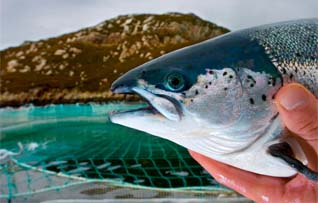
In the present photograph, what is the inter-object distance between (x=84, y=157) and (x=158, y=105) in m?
7.11

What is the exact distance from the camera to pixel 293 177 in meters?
0.71

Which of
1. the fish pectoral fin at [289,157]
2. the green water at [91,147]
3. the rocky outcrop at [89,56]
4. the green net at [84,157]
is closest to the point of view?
the fish pectoral fin at [289,157]

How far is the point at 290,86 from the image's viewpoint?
1.82 feet

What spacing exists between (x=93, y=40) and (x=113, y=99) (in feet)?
14.6

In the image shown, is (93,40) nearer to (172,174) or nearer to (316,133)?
(172,174)

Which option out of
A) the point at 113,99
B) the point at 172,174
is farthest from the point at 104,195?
the point at 113,99

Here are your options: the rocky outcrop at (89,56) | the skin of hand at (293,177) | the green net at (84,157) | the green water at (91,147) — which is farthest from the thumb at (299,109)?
the rocky outcrop at (89,56)

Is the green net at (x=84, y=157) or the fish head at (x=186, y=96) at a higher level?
the fish head at (x=186, y=96)

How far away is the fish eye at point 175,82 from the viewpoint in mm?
565

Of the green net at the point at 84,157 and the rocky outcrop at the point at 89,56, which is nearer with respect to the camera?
the green net at the point at 84,157

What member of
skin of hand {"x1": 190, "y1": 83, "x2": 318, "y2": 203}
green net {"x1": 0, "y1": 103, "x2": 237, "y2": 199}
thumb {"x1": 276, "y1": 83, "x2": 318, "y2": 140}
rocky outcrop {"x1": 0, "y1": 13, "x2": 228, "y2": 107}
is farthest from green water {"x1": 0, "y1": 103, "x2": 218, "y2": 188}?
thumb {"x1": 276, "y1": 83, "x2": 318, "y2": 140}

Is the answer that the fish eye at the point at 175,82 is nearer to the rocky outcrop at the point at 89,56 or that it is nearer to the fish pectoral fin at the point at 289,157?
the fish pectoral fin at the point at 289,157

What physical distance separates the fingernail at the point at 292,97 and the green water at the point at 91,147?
3.56 metres

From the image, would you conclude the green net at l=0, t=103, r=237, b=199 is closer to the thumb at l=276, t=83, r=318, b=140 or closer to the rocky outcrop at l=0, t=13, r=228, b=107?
the rocky outcrop at l=0, t=13, r=228, b=107
